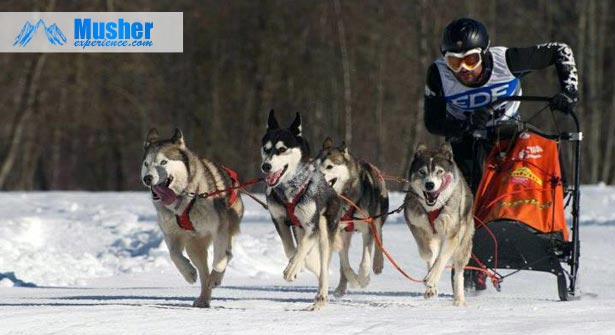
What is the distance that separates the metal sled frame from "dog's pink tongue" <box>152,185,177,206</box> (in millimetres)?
1729

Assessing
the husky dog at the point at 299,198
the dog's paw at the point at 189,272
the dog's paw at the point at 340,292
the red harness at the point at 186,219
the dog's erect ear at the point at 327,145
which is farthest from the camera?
the dog's erect ear at the point at 327,145

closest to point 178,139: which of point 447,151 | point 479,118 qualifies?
point 447,151

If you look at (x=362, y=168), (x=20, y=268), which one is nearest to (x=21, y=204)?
(x=20, y=268)

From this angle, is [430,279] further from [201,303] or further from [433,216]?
[201,303]

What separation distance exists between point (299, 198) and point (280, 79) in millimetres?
21045

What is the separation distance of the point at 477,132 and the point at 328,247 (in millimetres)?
1167

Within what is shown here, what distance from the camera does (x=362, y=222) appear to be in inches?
254

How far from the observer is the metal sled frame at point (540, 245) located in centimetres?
588

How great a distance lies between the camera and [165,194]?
5.62m

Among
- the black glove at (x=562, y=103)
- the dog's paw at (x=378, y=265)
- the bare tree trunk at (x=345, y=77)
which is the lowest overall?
the dog's paw at (x=378, y=265)

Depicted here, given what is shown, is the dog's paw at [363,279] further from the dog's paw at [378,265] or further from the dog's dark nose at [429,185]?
the dog's dark nose at [429,185]

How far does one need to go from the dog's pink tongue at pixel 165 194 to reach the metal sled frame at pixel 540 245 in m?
1.73

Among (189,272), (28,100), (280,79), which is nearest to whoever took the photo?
(189,272)

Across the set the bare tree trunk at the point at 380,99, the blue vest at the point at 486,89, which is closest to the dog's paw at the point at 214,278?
the blue vest at the point at 486,89
